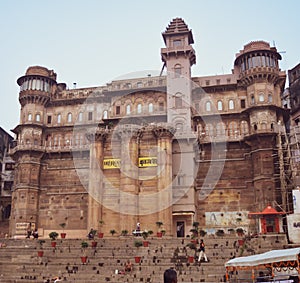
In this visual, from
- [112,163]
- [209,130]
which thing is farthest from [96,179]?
[209,130]

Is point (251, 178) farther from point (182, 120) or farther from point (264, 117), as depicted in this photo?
point (182, 120)

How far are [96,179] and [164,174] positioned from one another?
6.88 metres

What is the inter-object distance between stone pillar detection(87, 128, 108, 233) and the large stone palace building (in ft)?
0.33

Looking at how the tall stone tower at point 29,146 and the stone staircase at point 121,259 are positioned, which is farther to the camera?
the tall stone tower at point 29,146

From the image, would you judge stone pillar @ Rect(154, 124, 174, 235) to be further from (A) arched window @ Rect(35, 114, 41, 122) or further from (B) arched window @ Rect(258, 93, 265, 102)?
(A) arched window @ Rect(35, 114, 41, 122)

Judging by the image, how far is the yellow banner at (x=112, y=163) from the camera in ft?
140

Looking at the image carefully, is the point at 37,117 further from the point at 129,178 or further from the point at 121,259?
the point at 121,259

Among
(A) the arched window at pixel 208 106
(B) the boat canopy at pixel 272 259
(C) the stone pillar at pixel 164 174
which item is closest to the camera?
(B) the boat canopy at pixel 272 259

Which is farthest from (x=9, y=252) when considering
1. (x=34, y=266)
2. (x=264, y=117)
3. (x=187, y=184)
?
(x=264, y=117)

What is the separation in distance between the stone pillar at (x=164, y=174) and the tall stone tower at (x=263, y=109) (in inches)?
373

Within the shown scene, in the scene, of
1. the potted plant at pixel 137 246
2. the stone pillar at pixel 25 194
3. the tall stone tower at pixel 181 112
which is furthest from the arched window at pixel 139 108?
the potted plant at pixel 137 246

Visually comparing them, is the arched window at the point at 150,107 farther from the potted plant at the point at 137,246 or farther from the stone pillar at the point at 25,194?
the potted plant at the point at 137,246

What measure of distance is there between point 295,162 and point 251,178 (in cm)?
475

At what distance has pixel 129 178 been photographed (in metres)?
41.2
